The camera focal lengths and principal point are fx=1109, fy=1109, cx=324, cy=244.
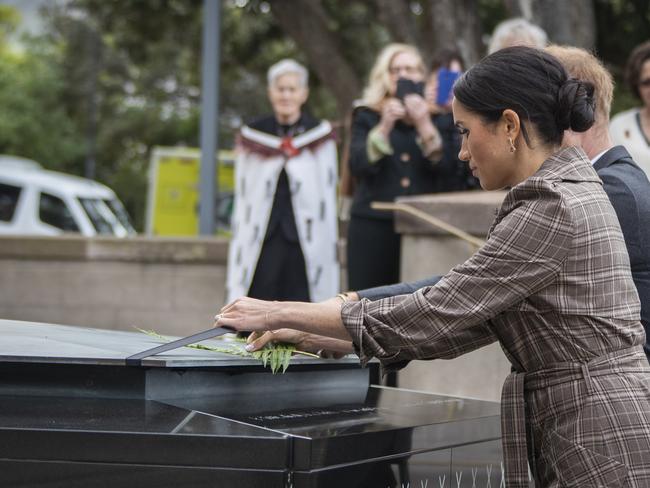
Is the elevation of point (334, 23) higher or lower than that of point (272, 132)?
higher

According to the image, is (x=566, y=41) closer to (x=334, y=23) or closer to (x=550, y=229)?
(x=550, y=229)

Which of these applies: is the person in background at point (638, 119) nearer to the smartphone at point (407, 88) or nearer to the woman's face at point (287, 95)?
the smartphone at point (407, 88)

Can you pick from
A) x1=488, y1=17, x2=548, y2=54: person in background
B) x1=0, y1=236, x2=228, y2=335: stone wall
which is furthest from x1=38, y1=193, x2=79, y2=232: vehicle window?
x1=488, y1=17, x2=548, y2=54: person in background

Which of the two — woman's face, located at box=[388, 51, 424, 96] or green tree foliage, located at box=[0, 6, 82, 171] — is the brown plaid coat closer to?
woman's face, located at box=[388, 51, 424, 96]

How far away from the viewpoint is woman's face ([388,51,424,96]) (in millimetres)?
5926

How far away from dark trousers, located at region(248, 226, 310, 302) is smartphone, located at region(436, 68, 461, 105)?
1248mm

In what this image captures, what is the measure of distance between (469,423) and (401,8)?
30.4 ft

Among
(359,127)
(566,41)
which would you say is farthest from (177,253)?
(566,41)

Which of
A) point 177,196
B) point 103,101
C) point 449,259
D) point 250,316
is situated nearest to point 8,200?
point 177,196

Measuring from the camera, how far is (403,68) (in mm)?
5930

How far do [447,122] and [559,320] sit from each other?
374cm

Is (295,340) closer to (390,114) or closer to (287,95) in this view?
(390,114)

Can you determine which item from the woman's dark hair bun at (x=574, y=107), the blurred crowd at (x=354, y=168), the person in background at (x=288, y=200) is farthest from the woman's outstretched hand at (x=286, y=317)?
the person in background at (x=288, y=200)

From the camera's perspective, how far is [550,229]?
2.20 m
